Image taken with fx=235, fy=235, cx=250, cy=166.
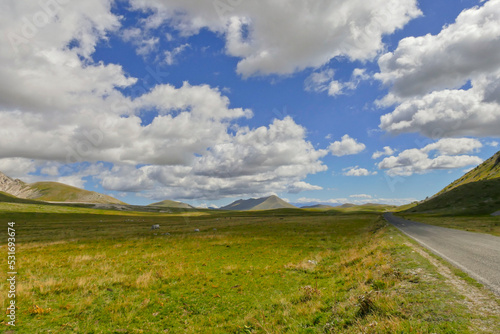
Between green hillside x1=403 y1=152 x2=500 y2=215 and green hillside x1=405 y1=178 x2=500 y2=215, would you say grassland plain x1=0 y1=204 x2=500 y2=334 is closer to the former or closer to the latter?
green hillside x1=403 y1=152 x2=500 y2=215

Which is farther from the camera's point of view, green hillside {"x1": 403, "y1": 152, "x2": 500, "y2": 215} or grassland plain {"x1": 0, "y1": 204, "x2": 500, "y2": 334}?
green hillside {"x1": 403, "y1": 152, "x2": 500, "y2": 215}

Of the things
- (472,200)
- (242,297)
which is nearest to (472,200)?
(472,200)

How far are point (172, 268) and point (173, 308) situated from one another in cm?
848

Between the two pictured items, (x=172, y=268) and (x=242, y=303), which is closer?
(x=242, y=303)

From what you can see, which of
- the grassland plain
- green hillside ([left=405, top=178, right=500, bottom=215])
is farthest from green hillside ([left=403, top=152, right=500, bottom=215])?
the grassland plain

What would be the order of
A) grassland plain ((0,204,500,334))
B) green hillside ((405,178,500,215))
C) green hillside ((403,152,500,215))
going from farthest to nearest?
1. green hillside ((405,178,500,215))
2. green hillside ((403,152,500,215))
3. grassland plain ((0,204,500,334))

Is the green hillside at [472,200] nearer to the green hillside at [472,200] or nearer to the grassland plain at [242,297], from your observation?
the green hillside at [472,200]

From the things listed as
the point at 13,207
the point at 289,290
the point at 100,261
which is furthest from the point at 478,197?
the point at 13,207

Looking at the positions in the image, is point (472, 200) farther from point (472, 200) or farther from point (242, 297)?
point (242, 297)

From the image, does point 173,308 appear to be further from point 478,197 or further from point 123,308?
point 478,197

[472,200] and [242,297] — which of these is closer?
[242,297]

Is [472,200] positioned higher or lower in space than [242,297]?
higher

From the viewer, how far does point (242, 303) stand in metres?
13.8

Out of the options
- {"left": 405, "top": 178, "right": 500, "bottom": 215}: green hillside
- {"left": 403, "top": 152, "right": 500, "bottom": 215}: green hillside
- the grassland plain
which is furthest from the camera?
{"left": 405, "top": 178, "right": 500, "bottom": 215}: green hillside
